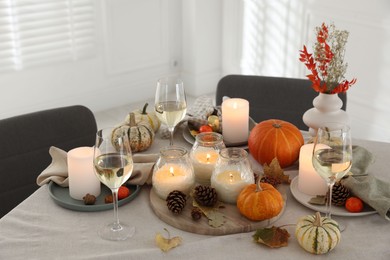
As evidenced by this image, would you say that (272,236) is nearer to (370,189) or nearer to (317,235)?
(317,235)

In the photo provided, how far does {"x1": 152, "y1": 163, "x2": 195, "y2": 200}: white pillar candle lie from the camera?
5.09 feet

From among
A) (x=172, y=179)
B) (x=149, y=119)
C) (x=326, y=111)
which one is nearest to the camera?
(x=172, y=179)

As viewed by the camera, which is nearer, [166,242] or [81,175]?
[166,242]

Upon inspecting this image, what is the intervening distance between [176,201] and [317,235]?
1.14 feet

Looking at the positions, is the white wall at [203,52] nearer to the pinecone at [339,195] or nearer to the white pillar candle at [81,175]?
the pinecone at [339,195]

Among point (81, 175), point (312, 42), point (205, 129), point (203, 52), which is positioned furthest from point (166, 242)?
point (203, 52)

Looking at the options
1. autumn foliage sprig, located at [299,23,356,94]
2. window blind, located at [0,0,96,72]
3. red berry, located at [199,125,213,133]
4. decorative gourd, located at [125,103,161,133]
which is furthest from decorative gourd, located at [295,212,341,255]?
window blind, located at [0,0,96,72]

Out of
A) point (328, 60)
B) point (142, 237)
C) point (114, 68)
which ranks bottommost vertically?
point (114, 68)

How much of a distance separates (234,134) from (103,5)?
2381 mm

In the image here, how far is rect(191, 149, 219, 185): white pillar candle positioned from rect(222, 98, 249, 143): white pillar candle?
269 millimetres

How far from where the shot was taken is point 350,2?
3.51 meters

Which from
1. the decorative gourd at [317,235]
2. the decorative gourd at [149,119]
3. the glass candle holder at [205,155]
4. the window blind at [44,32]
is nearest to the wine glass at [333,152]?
the decorative gourd at [317,235]

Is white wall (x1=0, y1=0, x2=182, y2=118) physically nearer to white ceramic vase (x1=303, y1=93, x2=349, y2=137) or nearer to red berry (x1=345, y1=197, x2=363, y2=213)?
white ceramic vase (x1=303, y1=93, x2=349, y2=137)

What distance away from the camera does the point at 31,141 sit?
79.0 inches
